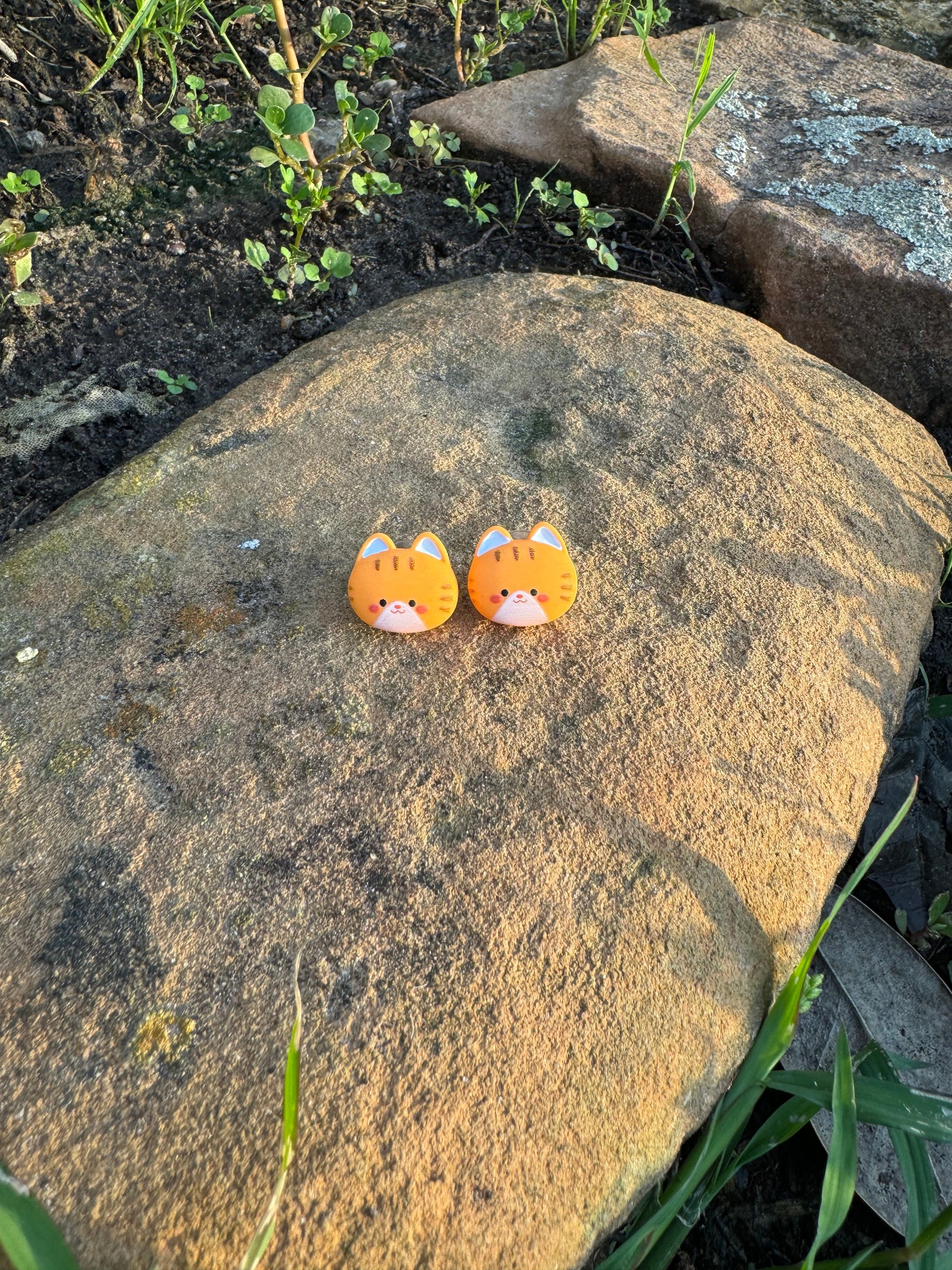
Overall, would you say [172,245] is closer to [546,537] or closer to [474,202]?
[474,202]

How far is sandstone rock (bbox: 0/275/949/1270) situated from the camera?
1.28 metres

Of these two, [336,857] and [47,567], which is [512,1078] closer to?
[336,857]

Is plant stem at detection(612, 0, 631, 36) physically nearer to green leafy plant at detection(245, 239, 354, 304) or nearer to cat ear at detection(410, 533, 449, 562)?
green leafy plant at detection(245, 239, 354, 304)

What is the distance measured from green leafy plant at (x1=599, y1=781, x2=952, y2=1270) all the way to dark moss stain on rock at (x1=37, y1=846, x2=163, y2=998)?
2.52 feet

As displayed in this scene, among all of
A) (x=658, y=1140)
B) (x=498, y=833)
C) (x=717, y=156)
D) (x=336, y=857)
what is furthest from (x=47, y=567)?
(x=717, y=156)

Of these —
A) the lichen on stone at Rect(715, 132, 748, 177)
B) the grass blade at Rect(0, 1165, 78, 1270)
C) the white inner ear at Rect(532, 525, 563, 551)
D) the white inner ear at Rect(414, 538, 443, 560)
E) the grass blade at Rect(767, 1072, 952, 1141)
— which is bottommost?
the grass blade at Rect(767, 1072, 952, 1141)

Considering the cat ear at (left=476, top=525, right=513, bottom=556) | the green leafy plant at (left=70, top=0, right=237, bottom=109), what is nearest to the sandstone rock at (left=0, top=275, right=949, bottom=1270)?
the cat ear at (left=476, top=525, right=513, bottom=556)

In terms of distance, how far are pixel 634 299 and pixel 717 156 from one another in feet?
2.71

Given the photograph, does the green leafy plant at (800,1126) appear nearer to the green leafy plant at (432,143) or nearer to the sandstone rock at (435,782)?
the sandstone rock at (435,782)

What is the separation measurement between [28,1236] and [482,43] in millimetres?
3462

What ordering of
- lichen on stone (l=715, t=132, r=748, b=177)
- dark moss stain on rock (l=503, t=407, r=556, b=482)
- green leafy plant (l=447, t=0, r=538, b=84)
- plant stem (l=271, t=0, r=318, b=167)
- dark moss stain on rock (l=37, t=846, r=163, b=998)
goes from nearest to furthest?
dark moss stain on rock (l=37, t=846, r=163, b=998) → dark moss stain on rock (l=503, t=407, r=556, b=482) → plant stem (l=271, t=0, r=318, b=167) → lichen on stone (l=715, t=132, r=748, b=177) → green leafy plant (l=447, t=0, r=538, b=84)

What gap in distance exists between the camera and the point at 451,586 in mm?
1779

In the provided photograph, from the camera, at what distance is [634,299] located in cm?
256

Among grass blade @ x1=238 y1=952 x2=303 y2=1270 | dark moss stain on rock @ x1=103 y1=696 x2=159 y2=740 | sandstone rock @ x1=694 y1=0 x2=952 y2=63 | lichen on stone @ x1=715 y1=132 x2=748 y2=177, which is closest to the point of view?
grass blade @ x1=238 y1=952 x2=303 y2=1270
